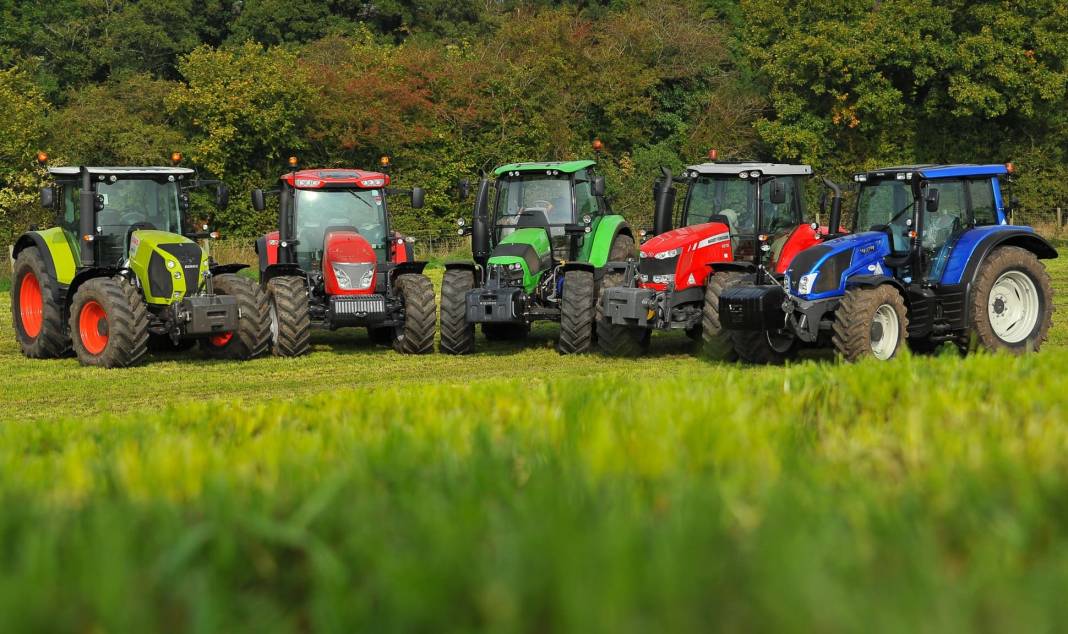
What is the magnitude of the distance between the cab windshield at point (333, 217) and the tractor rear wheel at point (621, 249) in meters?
2.79

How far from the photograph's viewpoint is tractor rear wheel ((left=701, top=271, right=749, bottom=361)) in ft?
44.0

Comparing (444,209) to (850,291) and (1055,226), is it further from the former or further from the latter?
(850,291)

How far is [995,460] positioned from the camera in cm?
339

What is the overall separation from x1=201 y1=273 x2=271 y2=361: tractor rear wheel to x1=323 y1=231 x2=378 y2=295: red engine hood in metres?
0.81

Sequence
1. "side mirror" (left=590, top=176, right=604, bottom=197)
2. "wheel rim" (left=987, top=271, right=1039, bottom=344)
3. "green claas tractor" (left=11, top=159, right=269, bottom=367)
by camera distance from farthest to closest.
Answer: "side mirror" (left=590, top=176, right=604, bottom=197) < "green claas tractor" (left=11, top=159, right=269, bottom=367) < "wheel rim" (left=987, top=271, right=1039, bottom=344)

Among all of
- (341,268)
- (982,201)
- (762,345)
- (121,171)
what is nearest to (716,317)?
(762,345)

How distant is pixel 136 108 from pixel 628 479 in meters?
34.9

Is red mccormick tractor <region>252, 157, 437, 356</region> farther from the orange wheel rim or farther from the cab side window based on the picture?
the cab side window

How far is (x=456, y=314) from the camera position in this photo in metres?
14.7

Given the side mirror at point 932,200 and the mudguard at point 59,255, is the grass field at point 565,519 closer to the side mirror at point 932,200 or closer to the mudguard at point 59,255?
the side mirror at point 932,200

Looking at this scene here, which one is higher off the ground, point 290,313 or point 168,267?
point 168,267

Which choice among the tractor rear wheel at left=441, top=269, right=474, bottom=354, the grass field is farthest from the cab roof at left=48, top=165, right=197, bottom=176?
the grass field

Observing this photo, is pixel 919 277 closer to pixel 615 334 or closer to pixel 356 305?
pixel 615 334

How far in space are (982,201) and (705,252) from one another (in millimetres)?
2897
